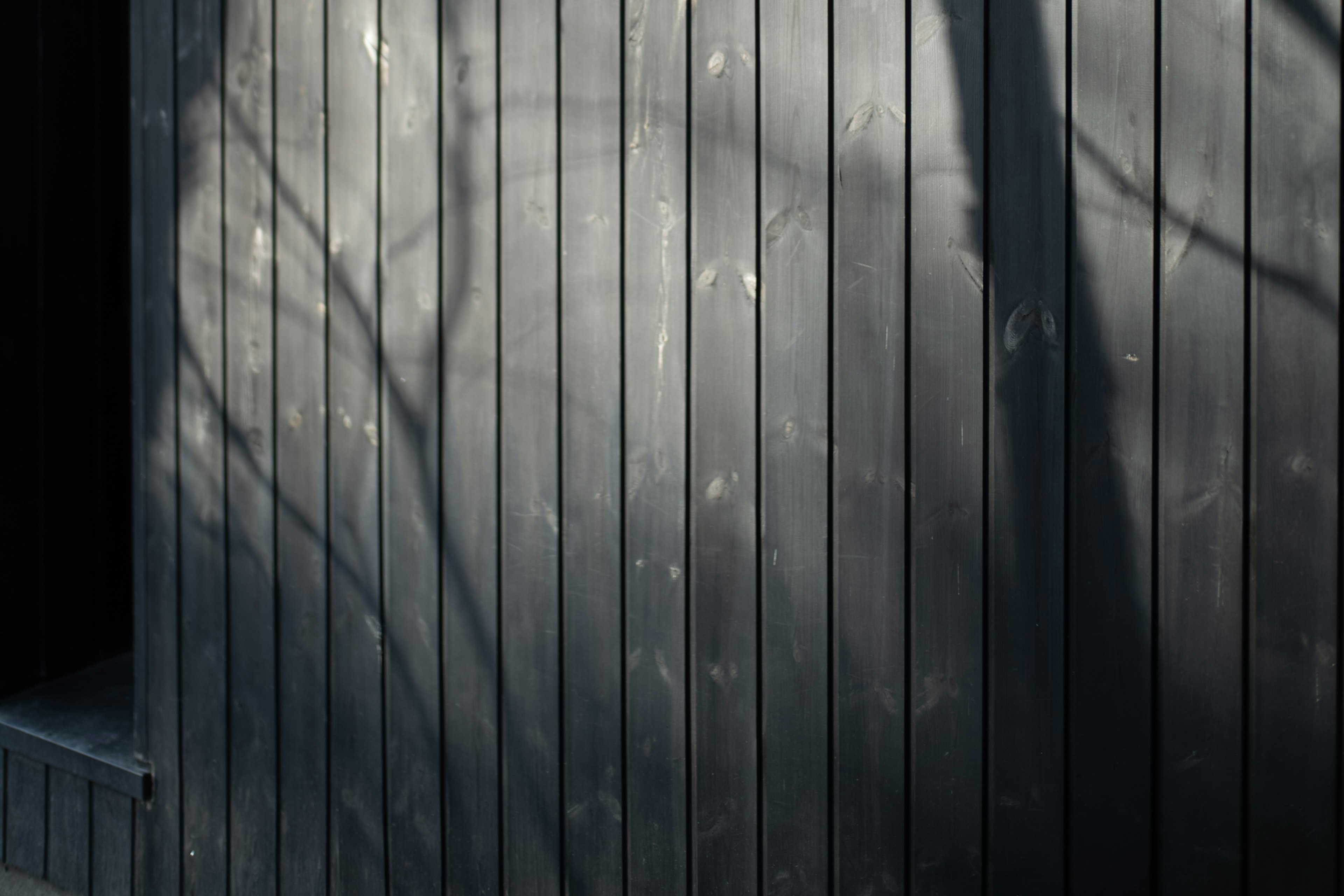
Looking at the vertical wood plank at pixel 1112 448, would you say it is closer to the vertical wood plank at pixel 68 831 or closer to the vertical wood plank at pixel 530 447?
the vertical wood plank at pixel 530 447

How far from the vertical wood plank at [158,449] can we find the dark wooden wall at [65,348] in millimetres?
668

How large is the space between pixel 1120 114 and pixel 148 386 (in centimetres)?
224

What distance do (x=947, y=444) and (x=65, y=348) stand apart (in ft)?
8.92

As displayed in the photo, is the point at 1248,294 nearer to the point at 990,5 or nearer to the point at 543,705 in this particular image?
the point at 990,5

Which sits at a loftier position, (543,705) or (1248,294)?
(1248,294)

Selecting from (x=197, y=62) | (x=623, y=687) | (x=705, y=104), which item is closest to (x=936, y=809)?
(x=623, y=687)

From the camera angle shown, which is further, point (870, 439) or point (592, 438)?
point (592, 438)

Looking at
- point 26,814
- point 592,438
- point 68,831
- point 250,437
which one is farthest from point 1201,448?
point 26,814

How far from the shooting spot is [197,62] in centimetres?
210

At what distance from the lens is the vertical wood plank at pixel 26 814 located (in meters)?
2.44

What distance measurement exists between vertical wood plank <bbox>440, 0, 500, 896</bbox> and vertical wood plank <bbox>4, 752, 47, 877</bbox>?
1.44m

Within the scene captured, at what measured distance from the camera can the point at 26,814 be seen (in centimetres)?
247

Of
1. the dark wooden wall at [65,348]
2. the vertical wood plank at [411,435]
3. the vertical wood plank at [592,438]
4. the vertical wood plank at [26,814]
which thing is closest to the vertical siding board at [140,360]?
the vertical wood plank at [26,814]

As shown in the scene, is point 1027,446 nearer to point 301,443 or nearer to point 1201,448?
point 1201,448
